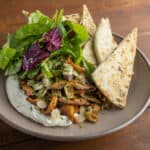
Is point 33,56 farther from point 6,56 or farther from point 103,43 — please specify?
point 103,43

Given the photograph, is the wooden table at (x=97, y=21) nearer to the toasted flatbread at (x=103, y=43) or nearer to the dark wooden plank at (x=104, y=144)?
the dark wooden plank at (x=104, y=144)

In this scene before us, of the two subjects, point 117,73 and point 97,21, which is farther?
point 97,21

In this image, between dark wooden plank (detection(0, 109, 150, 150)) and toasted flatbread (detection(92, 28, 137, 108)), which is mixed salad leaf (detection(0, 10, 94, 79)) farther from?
dark wooden plank (detection(0, 109, 150, 150))

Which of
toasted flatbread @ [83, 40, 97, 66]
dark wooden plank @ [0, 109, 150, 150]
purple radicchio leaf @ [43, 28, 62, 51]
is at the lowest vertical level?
dark wooden plank @ [0, 109, 150, 150]

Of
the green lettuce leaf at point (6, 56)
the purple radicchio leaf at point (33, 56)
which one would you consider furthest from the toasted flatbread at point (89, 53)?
the green lettuce leaf at point (6, 56)

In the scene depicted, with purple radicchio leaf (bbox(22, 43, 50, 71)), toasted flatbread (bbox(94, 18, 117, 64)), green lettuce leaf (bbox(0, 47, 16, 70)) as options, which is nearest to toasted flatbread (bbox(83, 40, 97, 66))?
toasted flatbread (bbox(94, 18, 117, 64))

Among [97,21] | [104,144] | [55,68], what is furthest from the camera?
[97,21]

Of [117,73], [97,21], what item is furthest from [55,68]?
[97,21]

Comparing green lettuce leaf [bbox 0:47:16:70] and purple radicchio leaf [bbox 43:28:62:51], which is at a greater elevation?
purple radicchio leaf [bbox 43:28:62:51]
